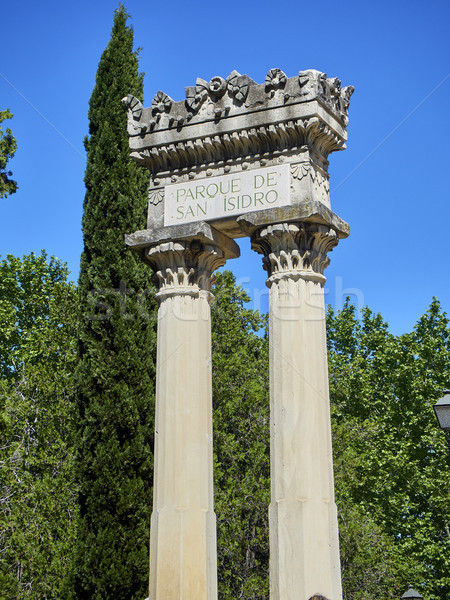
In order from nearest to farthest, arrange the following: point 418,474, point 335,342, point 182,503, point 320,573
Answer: point 320,573
point 182,503
point 418,474
point 335,342

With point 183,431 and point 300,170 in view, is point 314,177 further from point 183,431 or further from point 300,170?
point 183,431

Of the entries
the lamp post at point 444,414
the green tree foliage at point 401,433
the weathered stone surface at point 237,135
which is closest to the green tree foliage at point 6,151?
the weathered stone surface at point 237,135

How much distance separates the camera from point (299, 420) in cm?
980

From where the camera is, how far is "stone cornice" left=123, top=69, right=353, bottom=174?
413 inches

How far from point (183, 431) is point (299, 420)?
5.49ft

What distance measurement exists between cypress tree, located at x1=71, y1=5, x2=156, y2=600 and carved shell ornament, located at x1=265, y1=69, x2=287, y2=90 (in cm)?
822

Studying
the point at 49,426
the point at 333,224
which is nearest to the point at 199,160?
the point at 333,224

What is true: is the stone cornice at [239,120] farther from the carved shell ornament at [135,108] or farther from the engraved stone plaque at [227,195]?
the engraved stone plaque at [227,195]

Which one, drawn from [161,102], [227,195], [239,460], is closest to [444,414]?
[227,195]

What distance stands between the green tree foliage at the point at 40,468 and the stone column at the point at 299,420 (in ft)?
31.8

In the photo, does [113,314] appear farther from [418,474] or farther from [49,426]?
[418,474]

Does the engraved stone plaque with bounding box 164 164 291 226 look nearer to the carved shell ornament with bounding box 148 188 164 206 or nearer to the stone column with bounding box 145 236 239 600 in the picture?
the carved shell ornament with bounding box 148 188 164 206

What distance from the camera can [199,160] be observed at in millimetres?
11328

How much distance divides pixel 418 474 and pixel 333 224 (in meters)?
23.5
